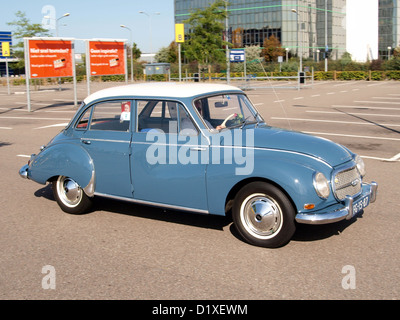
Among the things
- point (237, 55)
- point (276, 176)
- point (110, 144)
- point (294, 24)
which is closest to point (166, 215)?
point (110, 144)

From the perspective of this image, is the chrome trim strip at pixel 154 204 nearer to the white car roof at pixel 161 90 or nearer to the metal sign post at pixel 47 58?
the white car roof at pixel 161 90

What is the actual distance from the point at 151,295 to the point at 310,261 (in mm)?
1597

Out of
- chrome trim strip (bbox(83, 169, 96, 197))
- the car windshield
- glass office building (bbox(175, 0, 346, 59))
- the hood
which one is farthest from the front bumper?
glass office building (bbox(175, 0, 346, 59))

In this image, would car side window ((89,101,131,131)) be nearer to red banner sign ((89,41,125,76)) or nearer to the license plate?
the license plate

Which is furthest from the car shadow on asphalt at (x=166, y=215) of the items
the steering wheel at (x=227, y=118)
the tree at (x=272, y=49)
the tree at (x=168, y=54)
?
the tree at (x=168, y=54)

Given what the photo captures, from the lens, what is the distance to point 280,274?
443cm

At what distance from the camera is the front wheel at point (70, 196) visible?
6.35 metres

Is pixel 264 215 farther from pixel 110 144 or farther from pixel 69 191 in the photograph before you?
pixel 69 191

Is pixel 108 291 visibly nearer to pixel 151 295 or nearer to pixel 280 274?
pixel 151 295

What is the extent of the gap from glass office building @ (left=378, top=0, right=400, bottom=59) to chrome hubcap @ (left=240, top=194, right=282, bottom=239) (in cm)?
8765

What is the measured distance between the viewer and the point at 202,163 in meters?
5.35

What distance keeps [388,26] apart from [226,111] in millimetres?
90271

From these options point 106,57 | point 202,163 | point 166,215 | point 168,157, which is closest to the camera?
point 202,163

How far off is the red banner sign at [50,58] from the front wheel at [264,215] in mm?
20885
